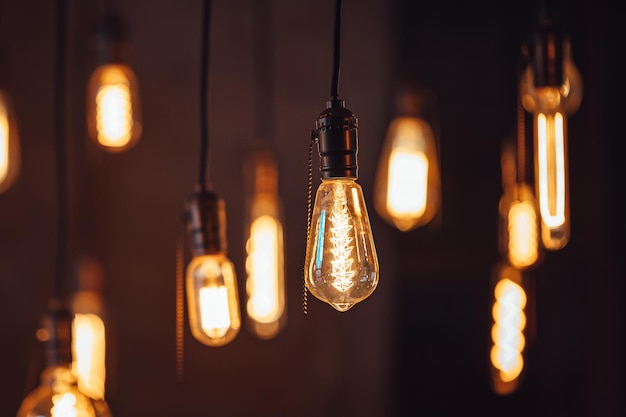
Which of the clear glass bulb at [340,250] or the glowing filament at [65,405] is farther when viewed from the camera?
the glowing filament at [65,405]

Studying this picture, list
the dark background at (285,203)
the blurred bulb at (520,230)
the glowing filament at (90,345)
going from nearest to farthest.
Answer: the blurred bulb at (520,230) < the glowing filament at (90,345) < the dark background at (285,203)

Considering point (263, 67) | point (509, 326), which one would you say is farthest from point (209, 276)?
point (263, 67)

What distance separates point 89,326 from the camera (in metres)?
2.74

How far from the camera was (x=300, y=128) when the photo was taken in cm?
348

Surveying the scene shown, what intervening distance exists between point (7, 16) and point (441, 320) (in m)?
2.33

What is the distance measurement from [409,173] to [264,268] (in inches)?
A: 23.3

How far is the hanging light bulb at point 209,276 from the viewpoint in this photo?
1284 mm

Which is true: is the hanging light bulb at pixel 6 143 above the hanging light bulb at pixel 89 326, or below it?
above

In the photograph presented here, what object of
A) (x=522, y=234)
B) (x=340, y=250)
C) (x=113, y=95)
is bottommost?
(x=340, y=250)

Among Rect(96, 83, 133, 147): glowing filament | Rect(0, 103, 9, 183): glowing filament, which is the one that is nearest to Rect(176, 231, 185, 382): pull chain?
A: Rect(96, 83, 133, 147): glowing filament

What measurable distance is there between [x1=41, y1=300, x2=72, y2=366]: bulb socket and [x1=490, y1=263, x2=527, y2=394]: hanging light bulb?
4.91ft

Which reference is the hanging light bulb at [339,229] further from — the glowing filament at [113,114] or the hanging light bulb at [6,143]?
the hanging light bulb at [6,143]

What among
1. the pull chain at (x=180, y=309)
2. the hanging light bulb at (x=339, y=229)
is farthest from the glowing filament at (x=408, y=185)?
the hanging light bulb at (x=339, y=229)

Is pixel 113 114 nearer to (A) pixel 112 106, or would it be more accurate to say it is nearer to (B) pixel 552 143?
(A) pixel 112 106
